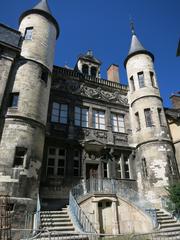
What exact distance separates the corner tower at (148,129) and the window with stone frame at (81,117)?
408cm

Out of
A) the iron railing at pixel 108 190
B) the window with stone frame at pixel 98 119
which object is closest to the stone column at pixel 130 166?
the iron railing at pixel 108 190

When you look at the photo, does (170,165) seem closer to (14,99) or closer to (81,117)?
(81,117)

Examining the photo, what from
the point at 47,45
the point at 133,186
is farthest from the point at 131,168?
the point at 47,45

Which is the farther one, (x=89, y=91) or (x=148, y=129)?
(x=89, y=91)

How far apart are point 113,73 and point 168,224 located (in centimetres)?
1378

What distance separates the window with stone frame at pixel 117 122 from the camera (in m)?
15.2

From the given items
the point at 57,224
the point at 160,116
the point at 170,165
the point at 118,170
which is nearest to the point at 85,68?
the point at 160,116

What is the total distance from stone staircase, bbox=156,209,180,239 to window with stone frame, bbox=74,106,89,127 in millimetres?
7583

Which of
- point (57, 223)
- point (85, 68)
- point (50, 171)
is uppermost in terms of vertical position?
point (85, 68)

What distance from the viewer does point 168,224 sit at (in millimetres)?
9781

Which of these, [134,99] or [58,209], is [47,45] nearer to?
[134,99]

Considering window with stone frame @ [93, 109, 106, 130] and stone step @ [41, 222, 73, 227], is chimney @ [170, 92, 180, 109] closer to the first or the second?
window with stone frame @ [93, 109, 106, 130]

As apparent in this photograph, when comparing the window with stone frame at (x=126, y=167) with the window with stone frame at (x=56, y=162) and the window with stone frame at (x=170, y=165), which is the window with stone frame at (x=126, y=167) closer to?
the window with stone frame at (x=170, y=165)

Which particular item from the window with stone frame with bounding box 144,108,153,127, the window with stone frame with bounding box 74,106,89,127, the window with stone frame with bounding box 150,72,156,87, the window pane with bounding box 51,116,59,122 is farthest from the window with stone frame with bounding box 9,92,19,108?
the window with stone frame with bounding box 150,72,156,87
